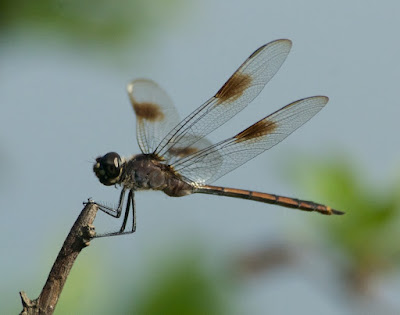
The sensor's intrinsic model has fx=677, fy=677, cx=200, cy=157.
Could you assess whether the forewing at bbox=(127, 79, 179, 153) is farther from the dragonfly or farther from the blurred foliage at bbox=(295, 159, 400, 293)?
the blurred foliage at bbox=(295, 159, 400, 293)

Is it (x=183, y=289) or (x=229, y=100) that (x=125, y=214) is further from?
(x=229, y=100)

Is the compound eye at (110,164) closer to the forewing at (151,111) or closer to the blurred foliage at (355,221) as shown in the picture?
the forewing at (151,111)

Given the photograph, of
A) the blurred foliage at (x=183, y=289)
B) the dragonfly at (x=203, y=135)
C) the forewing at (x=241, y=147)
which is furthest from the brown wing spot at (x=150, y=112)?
the blurred foliage at (x=183, y=289)

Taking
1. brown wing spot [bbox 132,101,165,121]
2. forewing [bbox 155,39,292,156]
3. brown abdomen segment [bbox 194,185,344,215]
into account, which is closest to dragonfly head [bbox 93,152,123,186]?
forewing [bbox 155,39,292,156]

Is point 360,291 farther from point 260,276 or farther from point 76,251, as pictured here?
point 76,251

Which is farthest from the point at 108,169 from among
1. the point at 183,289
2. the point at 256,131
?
the point at 256,131
